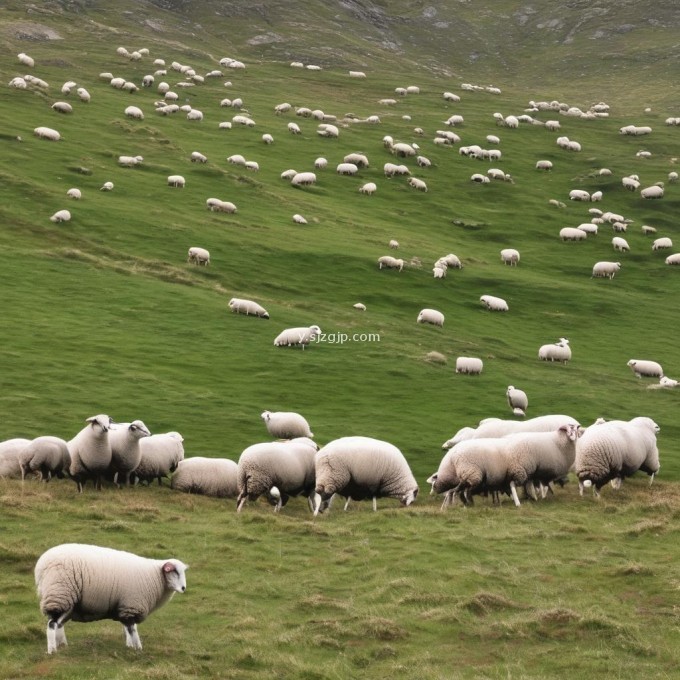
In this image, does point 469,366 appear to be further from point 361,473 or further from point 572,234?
point 572,234

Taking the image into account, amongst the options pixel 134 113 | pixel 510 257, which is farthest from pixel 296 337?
pixel 134 113

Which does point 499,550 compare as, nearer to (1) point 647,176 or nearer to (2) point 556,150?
(1) point 647,176

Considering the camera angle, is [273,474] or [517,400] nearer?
[273,474]

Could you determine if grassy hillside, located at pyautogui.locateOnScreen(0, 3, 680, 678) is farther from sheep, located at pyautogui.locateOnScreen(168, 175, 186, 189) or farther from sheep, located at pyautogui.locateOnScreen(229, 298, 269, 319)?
sheep, located at pyautogui.locateOnScreen(168, 175, 186, 189)

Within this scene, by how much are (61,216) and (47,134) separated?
2074 cm

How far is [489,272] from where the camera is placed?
6181 cm

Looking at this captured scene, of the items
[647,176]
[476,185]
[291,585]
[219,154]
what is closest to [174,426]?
[291,585]

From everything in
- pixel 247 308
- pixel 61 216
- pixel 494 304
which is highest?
pixel 61 216

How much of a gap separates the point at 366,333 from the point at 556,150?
60787 mm

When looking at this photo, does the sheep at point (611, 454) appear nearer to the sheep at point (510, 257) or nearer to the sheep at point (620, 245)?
the sheep at point (510, 257)

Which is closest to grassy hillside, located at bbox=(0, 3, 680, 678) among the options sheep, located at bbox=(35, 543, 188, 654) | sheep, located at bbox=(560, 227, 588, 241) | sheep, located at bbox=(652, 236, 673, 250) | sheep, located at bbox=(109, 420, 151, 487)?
sheep, located at bbox=(35, 543, 188, 654)

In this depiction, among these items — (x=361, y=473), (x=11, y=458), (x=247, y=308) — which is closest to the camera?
(x=361, y=473)

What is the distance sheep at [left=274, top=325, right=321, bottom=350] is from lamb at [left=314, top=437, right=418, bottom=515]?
18.1 m

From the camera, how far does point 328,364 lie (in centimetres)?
4112
